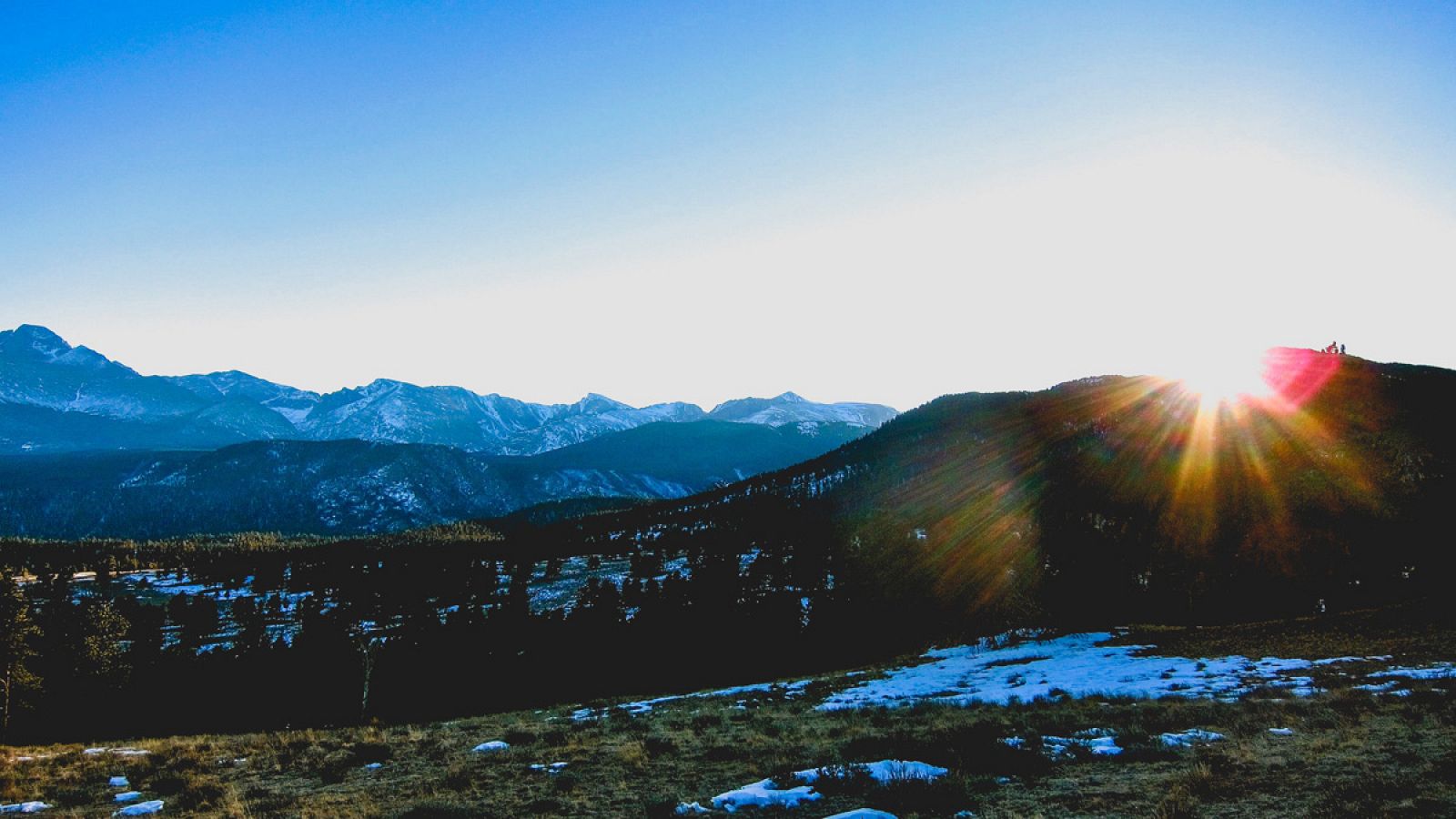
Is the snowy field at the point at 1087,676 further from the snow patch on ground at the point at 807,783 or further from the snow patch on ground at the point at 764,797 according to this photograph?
the snow patch on ground at the point at 764,797

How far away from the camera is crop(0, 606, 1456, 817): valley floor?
12828 millimetres

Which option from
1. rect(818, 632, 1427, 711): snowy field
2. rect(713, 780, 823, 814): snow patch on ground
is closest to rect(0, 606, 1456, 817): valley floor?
rect(713, 780, 823, 814): snow patch on ground

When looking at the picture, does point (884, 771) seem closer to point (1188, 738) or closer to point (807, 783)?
point (807, 783)

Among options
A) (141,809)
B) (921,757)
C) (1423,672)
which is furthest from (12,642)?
(1423,672)

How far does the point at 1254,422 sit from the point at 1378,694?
131315 mm

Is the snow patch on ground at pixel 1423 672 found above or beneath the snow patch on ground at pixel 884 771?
beneath

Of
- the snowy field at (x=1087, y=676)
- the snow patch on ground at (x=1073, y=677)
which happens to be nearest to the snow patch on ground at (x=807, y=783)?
the snow patch on ground at (x=1073, y=677)

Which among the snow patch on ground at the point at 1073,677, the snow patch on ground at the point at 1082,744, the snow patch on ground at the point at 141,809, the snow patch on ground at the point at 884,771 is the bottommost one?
the snow patch on ground at the point at 1073,677

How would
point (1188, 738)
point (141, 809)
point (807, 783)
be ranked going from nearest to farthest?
point (807, 783) < point (141, 809) < point (1188, 738)

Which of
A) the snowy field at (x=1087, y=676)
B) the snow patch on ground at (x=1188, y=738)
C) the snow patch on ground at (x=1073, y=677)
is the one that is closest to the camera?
the snow patch on ground at (x=1188, y=738)

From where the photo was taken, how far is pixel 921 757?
17031mm

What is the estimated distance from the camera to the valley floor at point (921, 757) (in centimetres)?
1283

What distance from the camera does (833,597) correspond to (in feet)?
383

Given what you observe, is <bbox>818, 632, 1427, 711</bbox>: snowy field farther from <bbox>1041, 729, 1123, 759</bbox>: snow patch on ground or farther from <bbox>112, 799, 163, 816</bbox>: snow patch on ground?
<bbox>112, 799, 163, 816</bbox>: snow patch on ground
